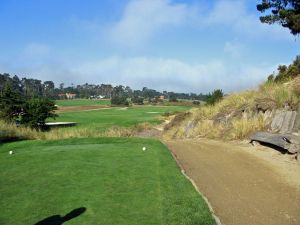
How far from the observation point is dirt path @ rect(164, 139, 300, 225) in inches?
291

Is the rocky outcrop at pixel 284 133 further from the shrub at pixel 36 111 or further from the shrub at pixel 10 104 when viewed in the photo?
the shrub at pixel 10 104

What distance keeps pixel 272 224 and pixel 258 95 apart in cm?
1315

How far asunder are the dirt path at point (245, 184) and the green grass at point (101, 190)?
0.53 metres

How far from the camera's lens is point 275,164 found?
11.7 m

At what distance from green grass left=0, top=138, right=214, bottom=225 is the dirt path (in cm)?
53

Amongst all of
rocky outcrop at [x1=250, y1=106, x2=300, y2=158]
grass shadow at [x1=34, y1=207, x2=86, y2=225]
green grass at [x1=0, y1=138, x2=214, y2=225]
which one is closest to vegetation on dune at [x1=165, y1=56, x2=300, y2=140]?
rocky outcrop at [x1=250, y1=106, x2=300, y2=158]

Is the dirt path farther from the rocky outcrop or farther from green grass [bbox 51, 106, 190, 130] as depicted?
green grass [bbox 51, 106, 190, 130]

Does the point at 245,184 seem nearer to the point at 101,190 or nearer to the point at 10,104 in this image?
the point at 101,190

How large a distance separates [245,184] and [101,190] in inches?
142

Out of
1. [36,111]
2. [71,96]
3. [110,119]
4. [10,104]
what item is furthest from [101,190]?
[71,96]

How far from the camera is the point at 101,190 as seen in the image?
8531 mm

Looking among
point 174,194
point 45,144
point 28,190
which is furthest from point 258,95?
point 28,190

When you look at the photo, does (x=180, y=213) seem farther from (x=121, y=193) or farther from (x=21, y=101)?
(x=21, y=101)

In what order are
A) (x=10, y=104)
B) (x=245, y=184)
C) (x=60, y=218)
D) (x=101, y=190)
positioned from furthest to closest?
(x=10, y=104) → (x=245, y=184) → (x=101, y=190) → (x=60, y=218)
